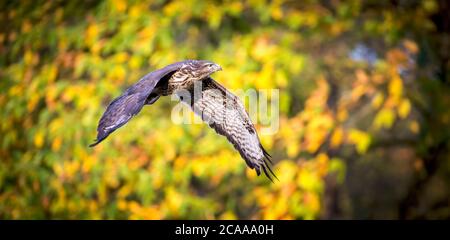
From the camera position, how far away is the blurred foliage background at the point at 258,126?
17.9 ft

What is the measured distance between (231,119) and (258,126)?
198 cm

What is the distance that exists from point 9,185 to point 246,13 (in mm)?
2553

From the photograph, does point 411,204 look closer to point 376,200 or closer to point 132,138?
point 376,200

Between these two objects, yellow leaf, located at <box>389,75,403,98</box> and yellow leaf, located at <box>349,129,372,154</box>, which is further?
yellow leaf, located at <box>389,75,403,98</box>

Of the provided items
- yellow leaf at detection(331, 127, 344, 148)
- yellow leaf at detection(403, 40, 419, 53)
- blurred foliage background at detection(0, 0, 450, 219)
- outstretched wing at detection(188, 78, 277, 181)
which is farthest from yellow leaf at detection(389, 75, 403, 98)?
outstretched wing at detection(188, 78, 277, 181)

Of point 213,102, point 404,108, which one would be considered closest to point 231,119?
point 213,102

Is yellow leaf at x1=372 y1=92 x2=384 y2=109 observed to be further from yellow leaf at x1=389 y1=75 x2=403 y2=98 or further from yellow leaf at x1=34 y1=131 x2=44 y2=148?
yellow leaf at x1=34 y1=131 x2=44 y2=148

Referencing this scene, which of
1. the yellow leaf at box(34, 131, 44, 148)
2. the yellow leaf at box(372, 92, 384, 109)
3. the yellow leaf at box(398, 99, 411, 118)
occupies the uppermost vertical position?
the yellow leaf at box(372, 92, 384, 109)

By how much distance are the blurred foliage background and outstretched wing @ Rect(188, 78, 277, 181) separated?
6.10 feet

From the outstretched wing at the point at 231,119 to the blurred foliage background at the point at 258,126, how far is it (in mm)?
1860

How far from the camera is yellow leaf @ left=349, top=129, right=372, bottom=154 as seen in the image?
5.30 metres

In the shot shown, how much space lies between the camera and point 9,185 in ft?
20.2
